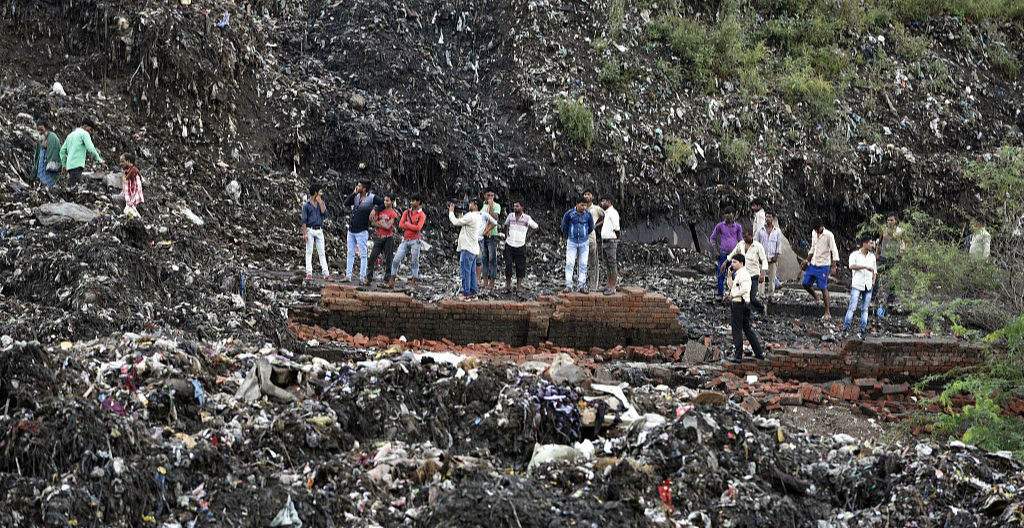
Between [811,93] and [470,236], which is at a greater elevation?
[811,93]

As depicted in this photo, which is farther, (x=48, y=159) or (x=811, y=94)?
(x=811, y=94)

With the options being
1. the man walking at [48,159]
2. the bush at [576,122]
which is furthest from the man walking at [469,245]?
the bush at [576,122]

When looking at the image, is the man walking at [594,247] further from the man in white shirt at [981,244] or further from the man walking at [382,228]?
the man in white shirt at [981,244]

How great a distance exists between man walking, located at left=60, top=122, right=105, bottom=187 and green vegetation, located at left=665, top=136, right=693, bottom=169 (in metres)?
9.75

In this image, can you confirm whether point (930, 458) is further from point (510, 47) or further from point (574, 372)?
point (510, 47)

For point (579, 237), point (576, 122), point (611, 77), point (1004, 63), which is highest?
point (1004, 63)

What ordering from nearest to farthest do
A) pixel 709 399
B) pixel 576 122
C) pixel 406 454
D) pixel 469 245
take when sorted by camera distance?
pixel 406 454 → pixel 709 399 → pixel 469 245 → pixel 576 122

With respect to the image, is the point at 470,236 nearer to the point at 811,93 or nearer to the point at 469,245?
the point at 469,245

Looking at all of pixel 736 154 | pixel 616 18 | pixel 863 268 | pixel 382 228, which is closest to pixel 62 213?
pixel 382 228

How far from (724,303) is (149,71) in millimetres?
9128

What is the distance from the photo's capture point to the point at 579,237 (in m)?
14.1

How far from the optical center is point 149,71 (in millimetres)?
17422

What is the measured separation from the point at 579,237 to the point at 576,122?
5.96 meters

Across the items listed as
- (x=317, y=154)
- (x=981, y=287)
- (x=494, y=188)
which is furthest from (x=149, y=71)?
(x=981, y=287)
